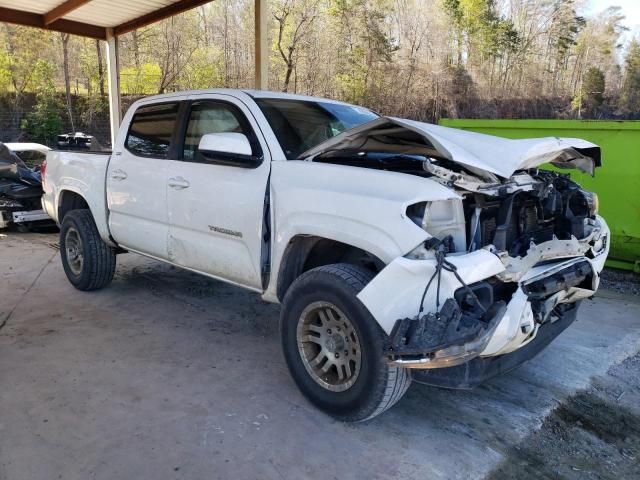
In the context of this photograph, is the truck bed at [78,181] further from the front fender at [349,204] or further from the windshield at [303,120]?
the front fender at [349,204]

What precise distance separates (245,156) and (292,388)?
5.11 feet

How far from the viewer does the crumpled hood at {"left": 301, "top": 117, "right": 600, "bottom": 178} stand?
2.77 meters

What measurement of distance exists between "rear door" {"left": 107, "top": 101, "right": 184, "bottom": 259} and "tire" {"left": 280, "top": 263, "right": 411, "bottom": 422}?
67.5 inches

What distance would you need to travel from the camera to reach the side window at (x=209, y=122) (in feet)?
12.6

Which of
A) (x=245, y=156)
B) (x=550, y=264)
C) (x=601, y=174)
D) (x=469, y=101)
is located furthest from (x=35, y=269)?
(x=469, y=101)

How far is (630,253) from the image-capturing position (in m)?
6.08

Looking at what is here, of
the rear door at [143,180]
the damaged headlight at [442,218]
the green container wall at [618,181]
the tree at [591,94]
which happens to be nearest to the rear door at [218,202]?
the rear door at [143,180]

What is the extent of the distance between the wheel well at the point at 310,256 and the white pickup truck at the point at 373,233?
1 cm

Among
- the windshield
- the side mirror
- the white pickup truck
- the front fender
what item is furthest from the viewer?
the windshield

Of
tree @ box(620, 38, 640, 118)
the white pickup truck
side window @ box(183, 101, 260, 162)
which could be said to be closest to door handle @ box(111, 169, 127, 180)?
the white pickup truck

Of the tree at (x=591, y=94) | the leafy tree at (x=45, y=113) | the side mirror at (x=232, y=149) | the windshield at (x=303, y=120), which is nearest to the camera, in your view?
the side mirror at (x=232, y=149)

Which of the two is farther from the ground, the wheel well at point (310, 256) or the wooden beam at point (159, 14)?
the wooden beam at point (159, 14)

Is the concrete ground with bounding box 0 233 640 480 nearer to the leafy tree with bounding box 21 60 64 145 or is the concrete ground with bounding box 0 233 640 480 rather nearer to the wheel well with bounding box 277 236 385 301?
the wheel well with bounding box 277 236 385 301

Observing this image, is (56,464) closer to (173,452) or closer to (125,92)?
(173,452)
